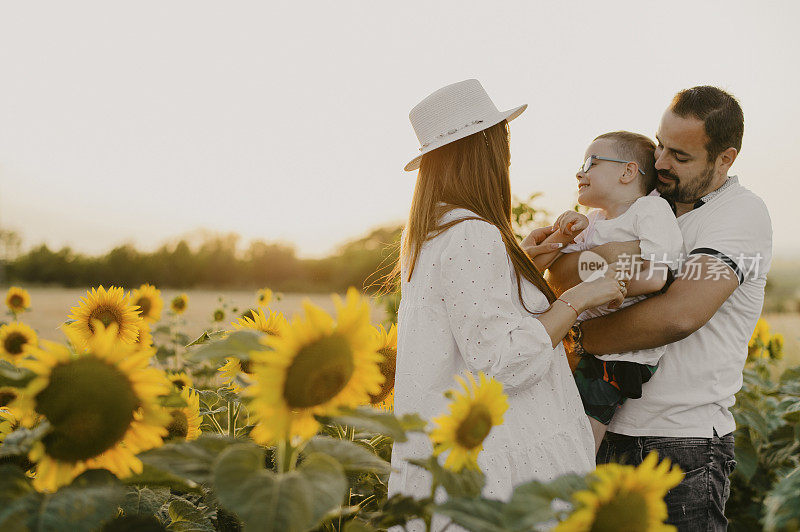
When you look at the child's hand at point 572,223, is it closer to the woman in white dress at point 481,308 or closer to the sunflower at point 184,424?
the woman in white dress at point 481,308

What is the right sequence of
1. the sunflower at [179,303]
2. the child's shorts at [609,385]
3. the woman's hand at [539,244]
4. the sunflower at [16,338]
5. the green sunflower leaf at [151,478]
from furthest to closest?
the sunflower at [179,303] < the sunflower at [16,338] < the woman's hand at [539,244] < the child's shorts at [609,385] < the green sunflower leaf at [151,478]

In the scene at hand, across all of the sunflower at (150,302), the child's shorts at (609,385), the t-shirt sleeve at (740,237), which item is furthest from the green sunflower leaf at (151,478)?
the sunflower at (150,302)

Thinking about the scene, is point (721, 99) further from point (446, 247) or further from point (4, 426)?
point (4, 426)

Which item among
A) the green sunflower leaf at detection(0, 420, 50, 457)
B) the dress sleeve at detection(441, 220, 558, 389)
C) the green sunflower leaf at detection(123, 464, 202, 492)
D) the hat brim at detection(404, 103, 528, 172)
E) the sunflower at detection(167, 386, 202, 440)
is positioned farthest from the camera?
the hat brim at detection(404, 103, 528, 172)

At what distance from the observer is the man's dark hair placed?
84.1 inches

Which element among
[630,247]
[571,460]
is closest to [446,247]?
[571,460]

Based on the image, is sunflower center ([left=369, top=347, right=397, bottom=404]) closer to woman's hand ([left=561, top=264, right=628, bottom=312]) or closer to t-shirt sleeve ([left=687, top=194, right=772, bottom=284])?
woman's hand ([left=561, top=264, right=628, bottom=312])

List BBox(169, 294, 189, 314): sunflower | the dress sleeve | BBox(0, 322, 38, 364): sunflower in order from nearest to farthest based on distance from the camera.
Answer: the dress sleeve
BBox(0, 322, 38, 364): sunflower
BBox(169, 294, 189, 314): sunflower

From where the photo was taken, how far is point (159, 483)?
2.91ft

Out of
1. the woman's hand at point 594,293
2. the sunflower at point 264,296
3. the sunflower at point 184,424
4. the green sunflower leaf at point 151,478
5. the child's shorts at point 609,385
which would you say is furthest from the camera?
the sunflower at point 264,296

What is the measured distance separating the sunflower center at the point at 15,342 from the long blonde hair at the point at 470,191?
6.19 feet

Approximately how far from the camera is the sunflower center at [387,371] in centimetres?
200

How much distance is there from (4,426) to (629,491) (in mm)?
1105

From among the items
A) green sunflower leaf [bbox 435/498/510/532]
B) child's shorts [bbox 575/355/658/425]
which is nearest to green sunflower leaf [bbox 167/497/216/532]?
green sunflower leaf [bbox 435/498/510/532]
